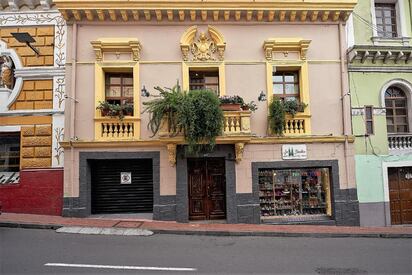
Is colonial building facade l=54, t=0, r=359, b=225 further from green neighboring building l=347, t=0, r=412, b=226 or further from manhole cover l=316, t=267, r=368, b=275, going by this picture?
manhole cover l=316, t=267, r=368, b=275

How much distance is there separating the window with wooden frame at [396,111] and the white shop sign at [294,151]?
382 centimetres

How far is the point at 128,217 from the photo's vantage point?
12188 mm

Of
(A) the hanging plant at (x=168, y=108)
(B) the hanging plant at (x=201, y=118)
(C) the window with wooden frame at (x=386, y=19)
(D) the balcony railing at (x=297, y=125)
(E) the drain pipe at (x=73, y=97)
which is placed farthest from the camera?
(C) the window with wooden frame at (x=386, y=19)

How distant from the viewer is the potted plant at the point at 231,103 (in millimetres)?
11930

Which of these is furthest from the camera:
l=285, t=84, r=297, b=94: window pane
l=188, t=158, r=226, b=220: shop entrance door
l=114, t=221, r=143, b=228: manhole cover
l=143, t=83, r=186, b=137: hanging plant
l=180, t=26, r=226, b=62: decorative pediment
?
l=285, t=84, r=297, b=94: window pane

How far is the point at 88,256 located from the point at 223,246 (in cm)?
345

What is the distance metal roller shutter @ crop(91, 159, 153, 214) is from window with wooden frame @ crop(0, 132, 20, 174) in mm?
2893

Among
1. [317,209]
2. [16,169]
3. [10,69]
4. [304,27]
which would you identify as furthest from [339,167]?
[10,69]

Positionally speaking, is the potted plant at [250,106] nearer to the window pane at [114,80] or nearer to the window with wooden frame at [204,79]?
the window with wooden frame at [204,79]

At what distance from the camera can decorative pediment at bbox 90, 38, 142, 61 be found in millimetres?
12383

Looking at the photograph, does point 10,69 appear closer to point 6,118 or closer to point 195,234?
point 6,118

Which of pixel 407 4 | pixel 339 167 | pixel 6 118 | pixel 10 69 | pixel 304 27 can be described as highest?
pixel 407 4

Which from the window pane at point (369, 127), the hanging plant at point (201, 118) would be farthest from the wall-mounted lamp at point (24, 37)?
the window pane at point (369, 127)

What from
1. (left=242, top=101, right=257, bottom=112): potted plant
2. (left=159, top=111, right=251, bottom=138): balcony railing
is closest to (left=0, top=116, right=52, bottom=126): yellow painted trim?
(left=159, top=111, right=251, bottom=138): balcony railing
